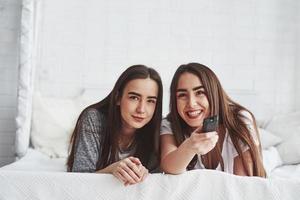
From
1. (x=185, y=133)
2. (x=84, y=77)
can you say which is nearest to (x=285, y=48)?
(x=84, y=77)

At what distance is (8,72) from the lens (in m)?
2.36

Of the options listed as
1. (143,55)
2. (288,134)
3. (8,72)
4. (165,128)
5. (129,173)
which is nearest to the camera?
(129,173)

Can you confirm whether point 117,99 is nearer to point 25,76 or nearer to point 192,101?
point 192,101

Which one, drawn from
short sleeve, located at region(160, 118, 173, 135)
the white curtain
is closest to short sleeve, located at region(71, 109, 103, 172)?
short sleeve, located at region(160, 118, 173, 135)

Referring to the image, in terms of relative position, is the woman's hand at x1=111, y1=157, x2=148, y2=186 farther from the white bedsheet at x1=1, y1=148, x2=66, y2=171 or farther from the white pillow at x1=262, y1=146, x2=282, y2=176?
the white pillow at x1=262, y1=146, x2=282, y2=176

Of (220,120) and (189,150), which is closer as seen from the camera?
(189,150)

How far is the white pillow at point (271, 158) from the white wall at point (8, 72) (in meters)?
1.44

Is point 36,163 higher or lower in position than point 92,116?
lower

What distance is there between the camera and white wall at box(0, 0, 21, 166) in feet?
7.74

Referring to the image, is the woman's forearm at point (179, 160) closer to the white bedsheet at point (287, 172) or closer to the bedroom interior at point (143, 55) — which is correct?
the white bedsheet at point (287, 172)

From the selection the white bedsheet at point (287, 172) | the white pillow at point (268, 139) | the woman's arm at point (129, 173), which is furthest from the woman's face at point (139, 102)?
the white pillow at point (268, 139)

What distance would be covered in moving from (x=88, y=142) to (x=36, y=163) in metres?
0.59

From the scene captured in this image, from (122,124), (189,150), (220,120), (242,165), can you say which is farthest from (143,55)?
(189,150)

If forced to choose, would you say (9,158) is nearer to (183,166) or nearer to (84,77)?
(84,77)
